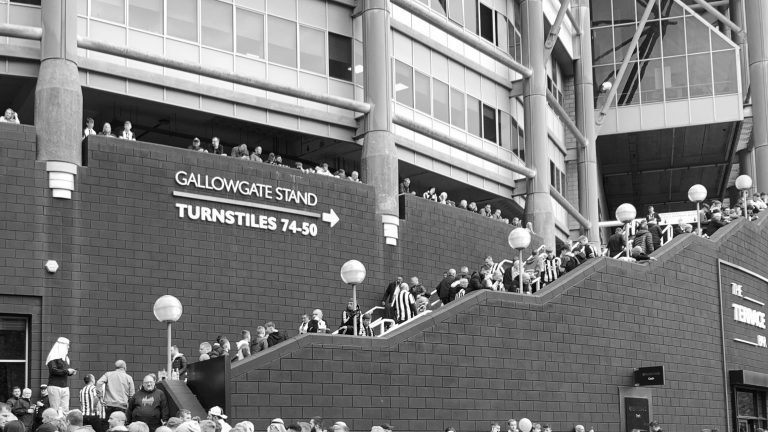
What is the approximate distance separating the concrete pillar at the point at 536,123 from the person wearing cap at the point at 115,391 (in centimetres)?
2482

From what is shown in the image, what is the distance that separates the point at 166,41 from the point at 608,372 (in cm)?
1417

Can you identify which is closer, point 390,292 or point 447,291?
point 447,291

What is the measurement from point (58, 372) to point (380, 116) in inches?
612

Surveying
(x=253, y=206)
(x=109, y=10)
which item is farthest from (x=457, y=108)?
(x=109, y=10)

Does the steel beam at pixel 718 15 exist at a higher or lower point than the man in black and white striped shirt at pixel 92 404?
higher

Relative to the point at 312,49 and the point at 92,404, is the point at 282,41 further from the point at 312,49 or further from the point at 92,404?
the point at 92,404

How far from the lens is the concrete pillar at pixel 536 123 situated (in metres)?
42.2

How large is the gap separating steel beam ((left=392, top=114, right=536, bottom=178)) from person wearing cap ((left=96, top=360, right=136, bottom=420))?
56.1 ft

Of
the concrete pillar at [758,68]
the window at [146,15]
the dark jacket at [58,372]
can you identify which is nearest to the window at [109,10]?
the window at [146,15]

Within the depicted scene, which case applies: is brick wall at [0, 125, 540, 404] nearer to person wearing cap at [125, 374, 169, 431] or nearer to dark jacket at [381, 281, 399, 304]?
dark jacket at [381, 281, 399, 304]

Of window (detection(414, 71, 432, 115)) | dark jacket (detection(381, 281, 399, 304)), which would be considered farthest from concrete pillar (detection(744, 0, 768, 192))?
dark jacket (detection(381, 281, 399, 304))

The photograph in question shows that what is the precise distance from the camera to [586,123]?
54344 millimetres

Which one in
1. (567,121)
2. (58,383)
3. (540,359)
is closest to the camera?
(58,383)

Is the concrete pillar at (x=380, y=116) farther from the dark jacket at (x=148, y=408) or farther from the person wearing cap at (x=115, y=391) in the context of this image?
the dark jacket at (x=148, y=408)
